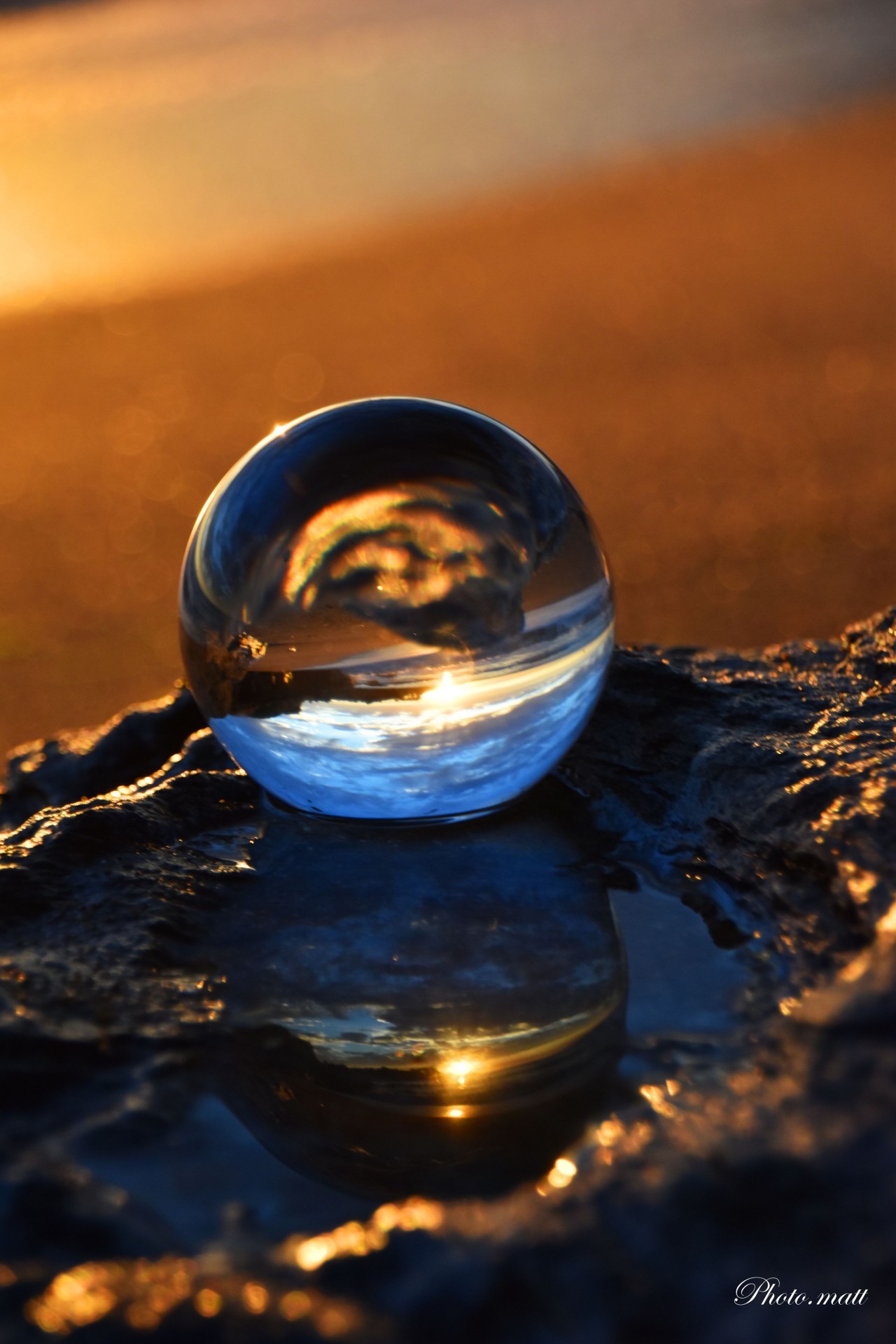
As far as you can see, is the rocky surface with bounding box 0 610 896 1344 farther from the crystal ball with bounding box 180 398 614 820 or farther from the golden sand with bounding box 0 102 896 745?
the golden sand with bounding box 0 102 896 745

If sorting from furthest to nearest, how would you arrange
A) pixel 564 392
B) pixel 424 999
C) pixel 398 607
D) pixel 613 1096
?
pixel 564 392
pixel 398 607
pixel 424 999
pixel 613 1096

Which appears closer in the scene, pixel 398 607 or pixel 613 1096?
pixel 613 1096

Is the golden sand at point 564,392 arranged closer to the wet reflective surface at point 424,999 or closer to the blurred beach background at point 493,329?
the blurred beach background at point 493,329

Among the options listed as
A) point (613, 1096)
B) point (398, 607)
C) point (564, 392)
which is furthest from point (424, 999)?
point (564, 392)

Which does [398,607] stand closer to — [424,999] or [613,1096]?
[424,999]

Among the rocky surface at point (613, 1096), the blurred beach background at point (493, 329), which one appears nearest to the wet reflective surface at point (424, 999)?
the rocky surface at point (613, 1096)

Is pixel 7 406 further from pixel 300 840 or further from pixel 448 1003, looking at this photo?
pixel 448 1003

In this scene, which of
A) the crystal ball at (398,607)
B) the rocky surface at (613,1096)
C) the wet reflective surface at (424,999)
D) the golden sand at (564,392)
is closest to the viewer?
the rocky surface at (613,1096)

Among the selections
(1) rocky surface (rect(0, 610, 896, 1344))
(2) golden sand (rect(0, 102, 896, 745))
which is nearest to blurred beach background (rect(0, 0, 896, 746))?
(2) golden sand (rect(0, 102, 896, 745))
